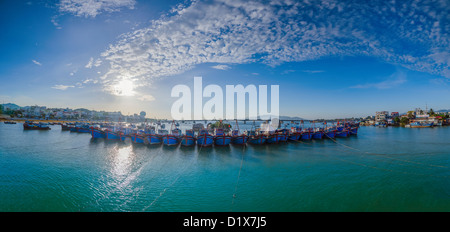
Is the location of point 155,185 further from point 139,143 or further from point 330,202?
point 139,143

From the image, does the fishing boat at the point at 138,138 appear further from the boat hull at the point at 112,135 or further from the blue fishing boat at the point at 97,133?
the blue fishing boat at the point at 97,133

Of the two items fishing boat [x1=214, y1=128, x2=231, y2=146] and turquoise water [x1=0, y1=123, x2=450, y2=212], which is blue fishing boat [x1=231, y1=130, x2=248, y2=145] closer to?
fishing boat [x1=214, y1=128, x2=231, y2=146]

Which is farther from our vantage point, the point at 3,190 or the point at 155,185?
the point at 155,185

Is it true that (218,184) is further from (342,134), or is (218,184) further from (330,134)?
(342,134)

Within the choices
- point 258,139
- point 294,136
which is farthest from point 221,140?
point 294,136

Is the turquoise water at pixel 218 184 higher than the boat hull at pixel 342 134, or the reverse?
the boat hull at pixel 342 134

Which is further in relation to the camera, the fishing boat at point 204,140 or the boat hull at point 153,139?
the boat hull at point 153,139

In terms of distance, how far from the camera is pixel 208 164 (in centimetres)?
1407

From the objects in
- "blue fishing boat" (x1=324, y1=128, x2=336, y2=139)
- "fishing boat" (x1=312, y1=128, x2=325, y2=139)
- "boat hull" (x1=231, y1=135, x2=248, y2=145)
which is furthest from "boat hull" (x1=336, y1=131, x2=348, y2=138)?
"boat hull" (x1=231, y1=135, x2=248, y2=145)

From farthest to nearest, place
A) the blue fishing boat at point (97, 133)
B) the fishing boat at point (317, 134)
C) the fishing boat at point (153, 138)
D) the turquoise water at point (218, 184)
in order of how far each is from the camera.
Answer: the fishing boat at point (317, 134)
the blue fishing boat at point (97, 133)
the fishing boat at point (153, 138)
the turquoise water at point (218, 184)

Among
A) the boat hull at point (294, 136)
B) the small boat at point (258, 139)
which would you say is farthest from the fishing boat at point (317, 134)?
the small boat at point (258, 139)
